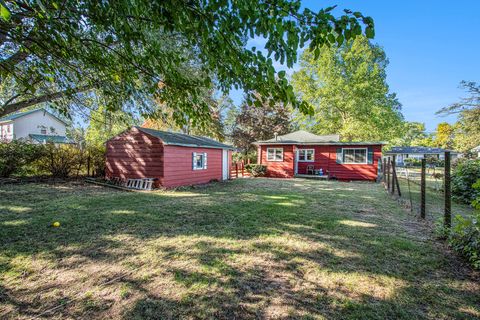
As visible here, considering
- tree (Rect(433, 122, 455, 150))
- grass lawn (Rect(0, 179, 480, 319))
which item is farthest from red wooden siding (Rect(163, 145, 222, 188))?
tree (Rect(433, 122, 455, 150))

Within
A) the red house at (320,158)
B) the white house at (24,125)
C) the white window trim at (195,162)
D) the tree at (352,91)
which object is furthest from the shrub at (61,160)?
the tree at (352,91)

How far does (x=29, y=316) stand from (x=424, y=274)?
4.06 meters

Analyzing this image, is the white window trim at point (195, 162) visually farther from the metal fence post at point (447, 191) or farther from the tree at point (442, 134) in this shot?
the tree at point (442, 134)

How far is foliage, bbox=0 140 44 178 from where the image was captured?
9812 mm

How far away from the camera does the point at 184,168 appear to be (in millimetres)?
11398

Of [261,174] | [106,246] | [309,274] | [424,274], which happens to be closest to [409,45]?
[261,174]

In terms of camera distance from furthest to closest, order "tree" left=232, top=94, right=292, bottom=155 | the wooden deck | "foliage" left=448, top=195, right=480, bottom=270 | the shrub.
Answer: "tree" left=232, top=94, right=292, bottom=155, the wooden deck, the shrub, "foliage" left=448, top=195, right=480, bottom=270

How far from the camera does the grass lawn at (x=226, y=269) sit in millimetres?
2207

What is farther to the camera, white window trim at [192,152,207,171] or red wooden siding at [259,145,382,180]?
red wooden siding at [259,145,382,180]

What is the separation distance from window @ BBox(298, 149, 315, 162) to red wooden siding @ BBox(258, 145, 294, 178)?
3.32 feet

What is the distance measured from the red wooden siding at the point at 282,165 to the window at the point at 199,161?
6336mm

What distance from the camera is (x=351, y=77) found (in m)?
23.1

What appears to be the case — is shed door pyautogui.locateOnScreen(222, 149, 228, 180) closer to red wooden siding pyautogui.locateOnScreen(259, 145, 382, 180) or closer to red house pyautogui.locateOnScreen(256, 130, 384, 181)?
red house pyautogui.locateOnScreen(256, 130, 384, 181)

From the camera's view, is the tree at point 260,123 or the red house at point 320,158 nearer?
the red house at point 320,158
